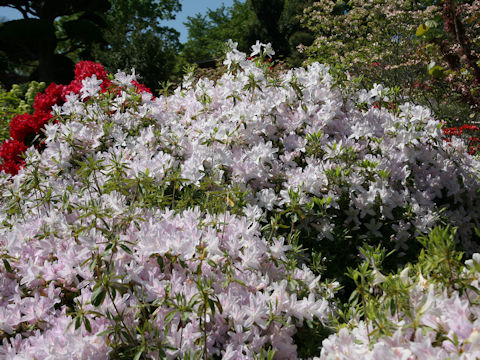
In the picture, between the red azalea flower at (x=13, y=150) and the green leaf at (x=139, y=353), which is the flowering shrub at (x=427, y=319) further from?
the red azalea flower at (x=13, y=150)

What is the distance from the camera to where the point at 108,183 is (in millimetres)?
2154

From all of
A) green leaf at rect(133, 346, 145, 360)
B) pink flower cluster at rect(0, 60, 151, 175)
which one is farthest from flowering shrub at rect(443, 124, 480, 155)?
green leaf at rect(133, 346, 145, 360)

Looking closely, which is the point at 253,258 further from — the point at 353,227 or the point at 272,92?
the point at 272,92

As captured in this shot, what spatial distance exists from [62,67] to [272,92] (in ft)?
77.7

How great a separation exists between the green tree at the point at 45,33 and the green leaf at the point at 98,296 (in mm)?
23155

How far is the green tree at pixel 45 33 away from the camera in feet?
67.8

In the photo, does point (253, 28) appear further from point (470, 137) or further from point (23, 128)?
point (23, 128)

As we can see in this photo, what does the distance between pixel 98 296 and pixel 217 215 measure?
0.76m

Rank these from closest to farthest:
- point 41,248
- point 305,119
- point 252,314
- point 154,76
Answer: point 252,314
point 41,248
point 305,119
point 154,76

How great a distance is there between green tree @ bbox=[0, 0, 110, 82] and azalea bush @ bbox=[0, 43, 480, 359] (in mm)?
20245

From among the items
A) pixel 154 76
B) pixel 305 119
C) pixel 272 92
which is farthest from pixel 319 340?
pixel 154 76

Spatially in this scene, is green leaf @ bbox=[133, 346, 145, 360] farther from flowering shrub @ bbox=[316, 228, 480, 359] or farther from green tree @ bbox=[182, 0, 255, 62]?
green tree @ bbox=[182, 0, 255, 62]

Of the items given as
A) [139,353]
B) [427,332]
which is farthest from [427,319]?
[139,353]

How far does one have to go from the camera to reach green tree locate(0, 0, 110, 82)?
2066 cm
